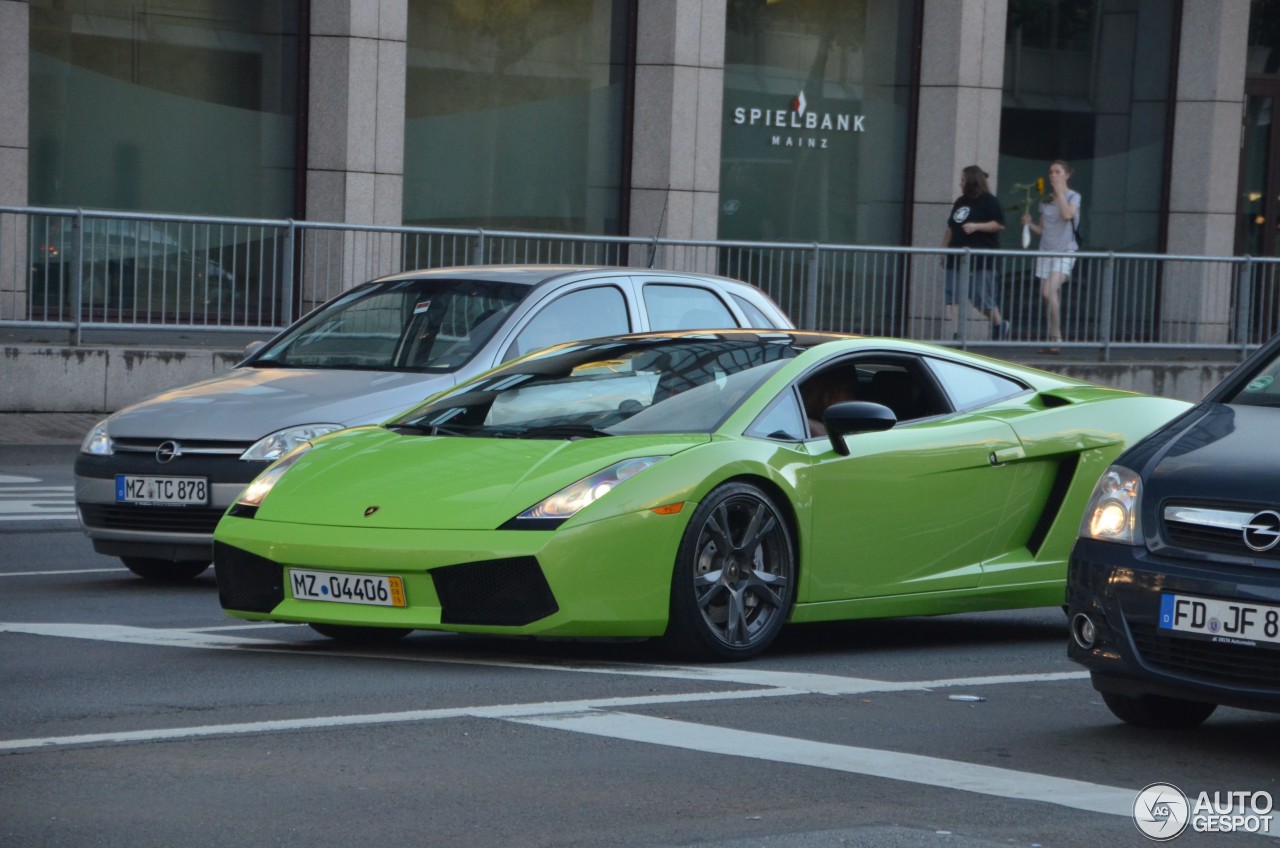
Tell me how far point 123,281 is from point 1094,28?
46.5ft

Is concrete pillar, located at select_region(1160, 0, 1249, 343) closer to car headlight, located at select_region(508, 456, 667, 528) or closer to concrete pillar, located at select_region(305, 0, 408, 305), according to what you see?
concrete pillar, located at select_region(305, 0, 408, 305)

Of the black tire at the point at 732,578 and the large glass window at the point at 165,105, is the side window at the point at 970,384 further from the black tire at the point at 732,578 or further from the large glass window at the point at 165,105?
the large glass window at the point at 165,105

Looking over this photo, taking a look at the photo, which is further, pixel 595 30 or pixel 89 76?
pixel 595 30

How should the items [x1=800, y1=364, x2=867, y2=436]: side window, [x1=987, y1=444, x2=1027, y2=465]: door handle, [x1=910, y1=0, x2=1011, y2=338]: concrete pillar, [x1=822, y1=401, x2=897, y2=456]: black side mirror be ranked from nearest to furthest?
[x1=822, y1=401, x2=897, y2=456]: black side mirror → [x1=800, y1=364, x2=867, y2=436]: side window → [x1=987, y1=444, x2=1027, y2=465]: door handle → [x1=910, y1=0, x2=1011, y2=338]: concrete pillar

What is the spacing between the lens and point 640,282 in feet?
37.8

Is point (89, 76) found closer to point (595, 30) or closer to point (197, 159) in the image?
point (197, 159)

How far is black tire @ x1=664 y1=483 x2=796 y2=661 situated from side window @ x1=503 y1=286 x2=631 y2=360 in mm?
3054

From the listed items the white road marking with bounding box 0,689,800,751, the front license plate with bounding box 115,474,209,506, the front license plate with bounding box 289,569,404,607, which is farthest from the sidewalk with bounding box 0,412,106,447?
the white road marking with bounding box 0,689,800,751

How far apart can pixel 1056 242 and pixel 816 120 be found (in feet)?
13.6

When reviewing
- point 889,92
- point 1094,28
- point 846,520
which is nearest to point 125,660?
point 846,520

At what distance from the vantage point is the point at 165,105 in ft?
69.8

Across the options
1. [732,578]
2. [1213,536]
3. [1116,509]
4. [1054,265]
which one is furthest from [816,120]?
[1213,536]

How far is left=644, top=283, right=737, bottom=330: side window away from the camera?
1147cm

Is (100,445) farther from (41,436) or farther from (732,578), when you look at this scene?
(41,436)
